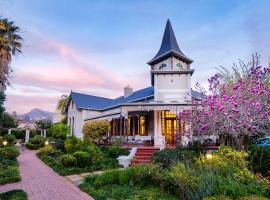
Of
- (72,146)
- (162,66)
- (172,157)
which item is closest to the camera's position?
(172,157)

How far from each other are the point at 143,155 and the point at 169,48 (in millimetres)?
11910

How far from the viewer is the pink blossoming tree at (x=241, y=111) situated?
31.2 ft

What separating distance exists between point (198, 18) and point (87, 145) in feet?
37.0

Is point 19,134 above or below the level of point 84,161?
above

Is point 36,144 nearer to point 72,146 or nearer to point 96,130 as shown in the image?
point 96,130

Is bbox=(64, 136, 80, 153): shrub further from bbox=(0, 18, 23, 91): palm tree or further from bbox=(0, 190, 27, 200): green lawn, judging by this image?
bbox=(0, 190, 27, 200): green lawn

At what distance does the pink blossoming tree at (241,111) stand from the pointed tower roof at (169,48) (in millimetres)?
11471

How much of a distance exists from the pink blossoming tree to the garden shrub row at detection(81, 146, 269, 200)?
1.23 metres

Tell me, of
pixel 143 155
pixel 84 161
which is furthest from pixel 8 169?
pixel 143 155

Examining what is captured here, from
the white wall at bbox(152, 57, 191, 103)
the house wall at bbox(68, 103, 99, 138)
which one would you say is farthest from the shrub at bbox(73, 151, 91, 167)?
the house wall at bbox(68, 103, 99, 138)

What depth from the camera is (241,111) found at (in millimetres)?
9711

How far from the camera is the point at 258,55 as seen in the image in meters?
13.1

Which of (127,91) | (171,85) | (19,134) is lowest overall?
(19,134)

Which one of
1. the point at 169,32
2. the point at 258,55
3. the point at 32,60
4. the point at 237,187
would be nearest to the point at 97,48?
the point at 32,60
